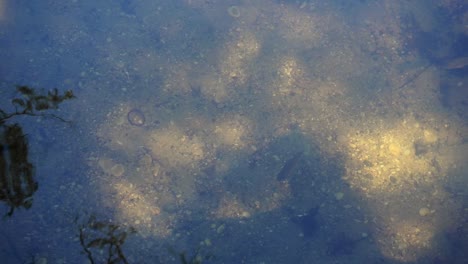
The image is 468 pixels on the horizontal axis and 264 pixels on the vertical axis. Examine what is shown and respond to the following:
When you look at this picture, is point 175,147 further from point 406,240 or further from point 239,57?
point 406,240

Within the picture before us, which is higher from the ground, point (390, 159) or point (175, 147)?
point (175, 147)

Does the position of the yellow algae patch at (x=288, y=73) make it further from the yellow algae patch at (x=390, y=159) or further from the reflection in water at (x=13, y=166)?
the reflection in water at (x=13, y=166)

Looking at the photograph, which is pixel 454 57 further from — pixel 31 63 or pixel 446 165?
pixel 31 63

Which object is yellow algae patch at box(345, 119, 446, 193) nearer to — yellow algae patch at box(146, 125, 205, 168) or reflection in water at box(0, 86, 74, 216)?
yellow algae patch at box(146, 125, 205, 168)

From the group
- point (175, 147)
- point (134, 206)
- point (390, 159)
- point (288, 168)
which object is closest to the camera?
point (134, 206)

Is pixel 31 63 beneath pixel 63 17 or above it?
beneath

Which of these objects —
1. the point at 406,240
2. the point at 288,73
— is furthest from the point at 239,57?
the point at 406,240

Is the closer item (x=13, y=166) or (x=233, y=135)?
A: (x=13, y=166)

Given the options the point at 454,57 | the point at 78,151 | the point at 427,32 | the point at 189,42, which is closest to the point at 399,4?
the point at 427,32
